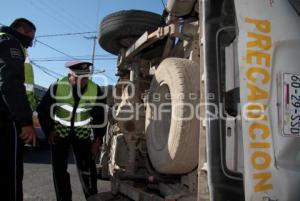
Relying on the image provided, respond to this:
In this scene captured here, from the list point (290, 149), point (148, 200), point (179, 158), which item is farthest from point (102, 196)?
point (290, 149)

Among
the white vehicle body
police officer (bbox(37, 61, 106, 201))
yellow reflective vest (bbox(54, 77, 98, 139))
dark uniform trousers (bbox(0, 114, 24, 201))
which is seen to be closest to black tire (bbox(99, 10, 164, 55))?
police officer (bbox(37, 61, 106, 201))

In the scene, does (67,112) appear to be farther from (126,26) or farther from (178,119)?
(178,119)

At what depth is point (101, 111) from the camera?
4.84m

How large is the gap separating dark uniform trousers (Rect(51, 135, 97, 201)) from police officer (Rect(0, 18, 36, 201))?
1.09 m

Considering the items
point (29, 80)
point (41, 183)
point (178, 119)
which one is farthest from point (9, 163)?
point (41, 183)

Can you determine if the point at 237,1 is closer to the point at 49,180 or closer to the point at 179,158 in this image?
the point at 179,158

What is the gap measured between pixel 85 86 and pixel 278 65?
2.75 metres

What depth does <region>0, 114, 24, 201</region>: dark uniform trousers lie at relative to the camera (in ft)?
10.7

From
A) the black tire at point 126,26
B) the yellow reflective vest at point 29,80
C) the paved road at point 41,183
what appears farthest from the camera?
the paved road at point 41,183

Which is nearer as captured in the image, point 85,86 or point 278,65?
point 278,65

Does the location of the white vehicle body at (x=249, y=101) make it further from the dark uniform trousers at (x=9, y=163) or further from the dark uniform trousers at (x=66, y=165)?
the dark uniform trousers at (x=66, y=165)

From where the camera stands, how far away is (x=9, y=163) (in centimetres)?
326

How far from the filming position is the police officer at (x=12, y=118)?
3180 mm

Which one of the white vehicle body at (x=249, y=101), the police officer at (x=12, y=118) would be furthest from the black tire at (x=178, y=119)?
Result: the police officer at (x=12, y=118)
